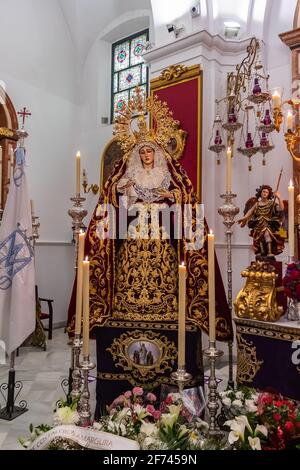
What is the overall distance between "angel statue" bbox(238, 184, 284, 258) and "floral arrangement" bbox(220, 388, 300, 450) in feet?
3.95

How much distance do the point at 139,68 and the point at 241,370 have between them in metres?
6.98

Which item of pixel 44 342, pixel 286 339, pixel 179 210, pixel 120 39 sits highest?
pixel 120 39

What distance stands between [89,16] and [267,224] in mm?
7334

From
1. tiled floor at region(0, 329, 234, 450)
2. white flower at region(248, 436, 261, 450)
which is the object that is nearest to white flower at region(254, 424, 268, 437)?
white flower at region(248, 436, 261, 450)

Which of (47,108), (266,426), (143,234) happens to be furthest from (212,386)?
(47,108)

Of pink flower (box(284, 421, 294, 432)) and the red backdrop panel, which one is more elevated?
the red backdrop panel

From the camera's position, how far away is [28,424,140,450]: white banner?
1.41 m

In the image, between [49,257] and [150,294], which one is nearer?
[150,294]

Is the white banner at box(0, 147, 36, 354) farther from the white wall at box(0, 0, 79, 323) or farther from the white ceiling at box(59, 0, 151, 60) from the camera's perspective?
the white ceiling at box(59, 0, 151, 60)

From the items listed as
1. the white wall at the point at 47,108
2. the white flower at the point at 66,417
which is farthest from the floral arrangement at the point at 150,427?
the white wall at the point at 47,108
